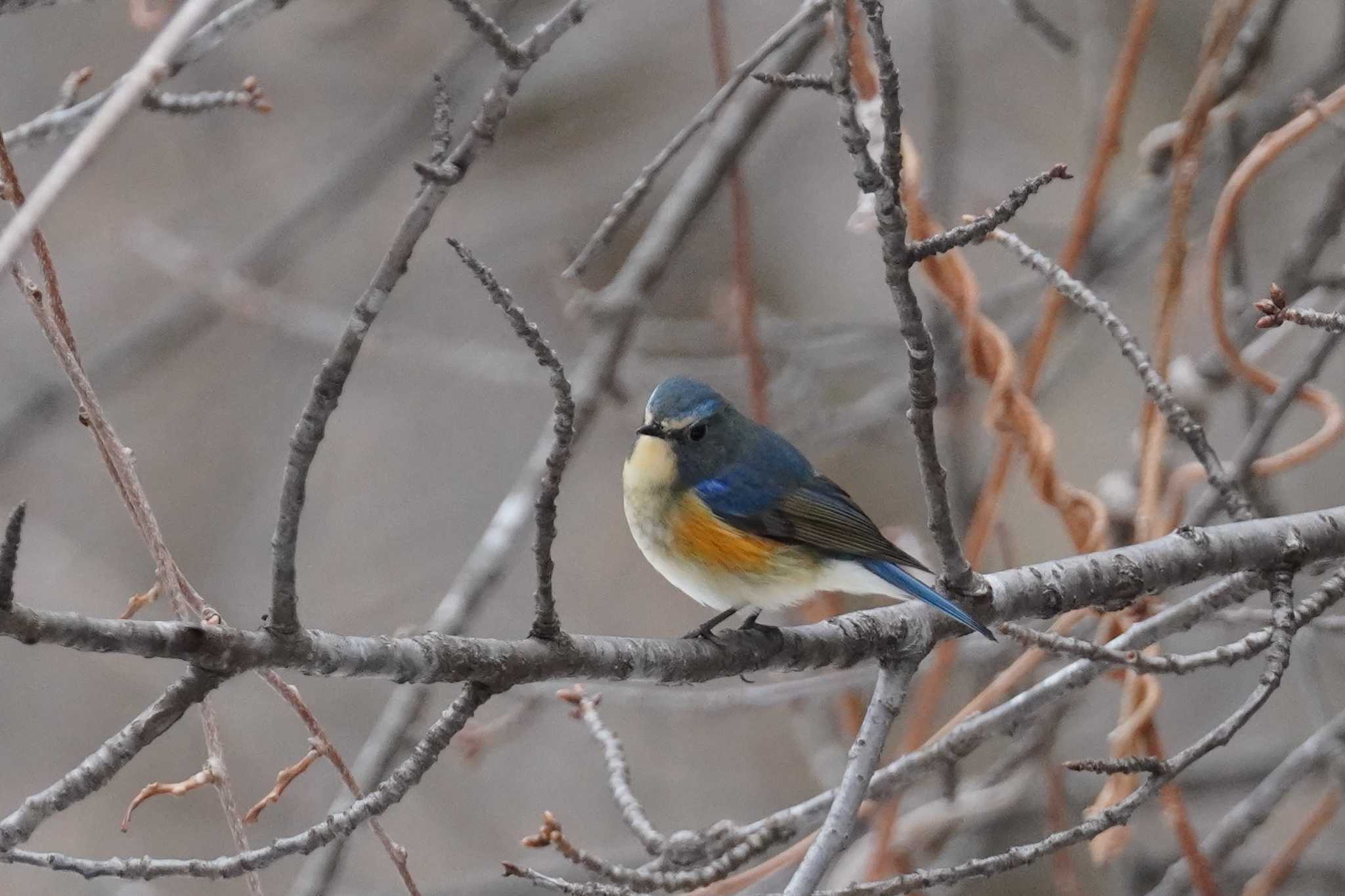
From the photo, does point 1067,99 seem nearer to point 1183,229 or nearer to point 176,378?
point 1183,229

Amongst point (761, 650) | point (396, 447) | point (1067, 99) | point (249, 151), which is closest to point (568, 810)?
point (396, 447)

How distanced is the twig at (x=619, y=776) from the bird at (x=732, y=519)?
0.55 metres

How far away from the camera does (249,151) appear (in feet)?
20.0

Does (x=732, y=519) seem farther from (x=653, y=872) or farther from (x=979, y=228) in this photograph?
(x=979, y=228)

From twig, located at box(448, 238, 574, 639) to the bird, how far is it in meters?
1.09

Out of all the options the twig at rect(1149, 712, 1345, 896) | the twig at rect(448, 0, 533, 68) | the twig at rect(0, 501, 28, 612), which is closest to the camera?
the twig at rect(0, 501, 28, 612)

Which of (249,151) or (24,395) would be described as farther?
(249,151)

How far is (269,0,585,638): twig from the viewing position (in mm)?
1334

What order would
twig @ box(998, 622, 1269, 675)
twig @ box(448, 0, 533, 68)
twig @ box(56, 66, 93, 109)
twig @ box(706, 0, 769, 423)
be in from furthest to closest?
twig @ box(706, 0, 769, 423), twig @ box(56, 66, 93, 109), twig @ box(998, 622, 1269, 675), twig @ box(448, 0, 533, 68)

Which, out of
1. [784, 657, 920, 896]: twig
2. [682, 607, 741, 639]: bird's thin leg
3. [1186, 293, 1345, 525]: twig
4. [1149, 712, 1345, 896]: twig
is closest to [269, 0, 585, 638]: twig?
[784, 657, 920, 896]: twig

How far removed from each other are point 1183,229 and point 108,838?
5.17m

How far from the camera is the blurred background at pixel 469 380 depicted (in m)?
4.99

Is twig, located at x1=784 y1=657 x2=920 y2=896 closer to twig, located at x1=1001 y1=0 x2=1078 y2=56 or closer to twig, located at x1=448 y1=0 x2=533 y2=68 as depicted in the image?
twig, located at x1=448 y1=0 x2=533 y2=68

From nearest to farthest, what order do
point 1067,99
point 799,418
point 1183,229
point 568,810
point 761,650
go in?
point 761,650 < point 1183,229 < point 799,418 < point 1067,99 < point 568,810
